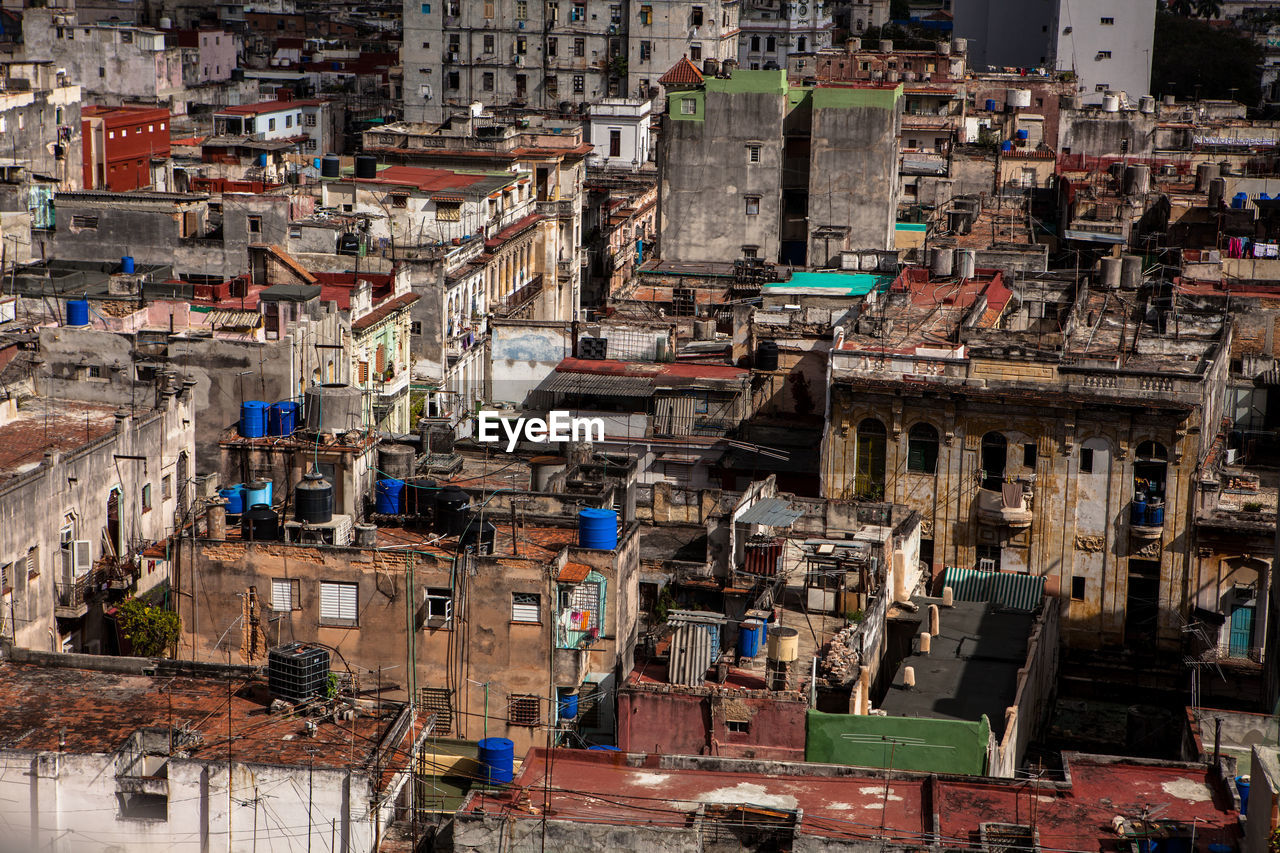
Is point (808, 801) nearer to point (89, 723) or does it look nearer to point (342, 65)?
point (89, 723)

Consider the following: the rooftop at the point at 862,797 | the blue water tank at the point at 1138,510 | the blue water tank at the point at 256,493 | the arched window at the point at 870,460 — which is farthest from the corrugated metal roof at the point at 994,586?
the blue water tank at the point at 256,493

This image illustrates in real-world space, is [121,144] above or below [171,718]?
above

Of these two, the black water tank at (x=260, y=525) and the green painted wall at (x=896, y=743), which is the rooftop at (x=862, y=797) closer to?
the green painted wall at (x=896, y=743)

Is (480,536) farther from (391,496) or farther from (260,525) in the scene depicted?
(260,525)

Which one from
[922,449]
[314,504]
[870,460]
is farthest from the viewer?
[870,460]

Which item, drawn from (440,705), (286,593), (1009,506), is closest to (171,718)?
(286,593)

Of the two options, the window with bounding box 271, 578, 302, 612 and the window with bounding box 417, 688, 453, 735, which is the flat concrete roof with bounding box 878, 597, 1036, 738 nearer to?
the window with bounding box 417, 688, 453, 735
